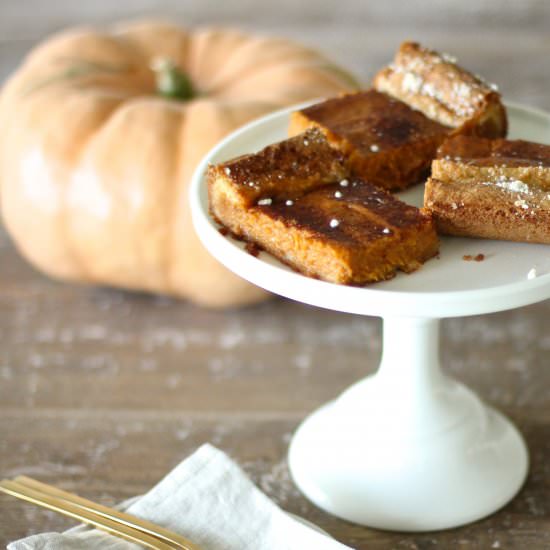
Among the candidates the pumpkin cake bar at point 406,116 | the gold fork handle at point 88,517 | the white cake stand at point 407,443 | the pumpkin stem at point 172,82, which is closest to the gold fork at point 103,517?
the gold fork handle at point 88,517

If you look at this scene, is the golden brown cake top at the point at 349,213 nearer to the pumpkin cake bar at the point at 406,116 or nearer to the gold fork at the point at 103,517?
the pumpkin cake bar at the point at 406,116

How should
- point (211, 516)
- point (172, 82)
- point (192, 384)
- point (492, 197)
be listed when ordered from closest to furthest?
point (492, 197)
point (211, 516)
point (192, 384)
point (172, 82)

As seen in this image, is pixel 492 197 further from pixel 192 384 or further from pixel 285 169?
pixel 192 384

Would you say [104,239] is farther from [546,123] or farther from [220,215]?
[546,123]

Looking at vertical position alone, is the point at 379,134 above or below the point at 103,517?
above

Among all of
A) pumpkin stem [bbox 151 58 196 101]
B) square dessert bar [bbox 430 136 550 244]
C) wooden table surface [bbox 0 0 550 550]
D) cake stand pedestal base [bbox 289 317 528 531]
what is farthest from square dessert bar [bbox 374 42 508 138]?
pumpkin stem [bbox 151 58 196 101]

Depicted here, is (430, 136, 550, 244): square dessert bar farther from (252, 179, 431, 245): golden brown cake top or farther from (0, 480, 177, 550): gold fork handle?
(0, 480, 177, 550): gold fork handle

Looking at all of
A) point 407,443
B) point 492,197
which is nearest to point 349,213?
point 492,197
